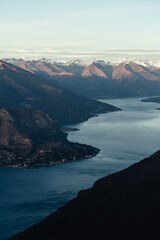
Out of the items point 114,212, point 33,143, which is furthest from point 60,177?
point 114,212

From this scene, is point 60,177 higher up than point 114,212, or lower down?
lower down

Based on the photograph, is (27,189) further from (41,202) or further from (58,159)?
(58,159)

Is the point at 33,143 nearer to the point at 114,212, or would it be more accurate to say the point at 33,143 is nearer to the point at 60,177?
the point at 60,177

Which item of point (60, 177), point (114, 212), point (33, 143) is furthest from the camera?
point (33, 143)

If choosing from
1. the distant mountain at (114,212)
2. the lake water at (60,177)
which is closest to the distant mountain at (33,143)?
the lake water at (60,177)

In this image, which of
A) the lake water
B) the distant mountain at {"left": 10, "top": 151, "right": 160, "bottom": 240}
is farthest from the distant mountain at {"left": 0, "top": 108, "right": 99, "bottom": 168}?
the distant mountain at {"left": 10, "top": 151, "right": 160, "bottom": 240}

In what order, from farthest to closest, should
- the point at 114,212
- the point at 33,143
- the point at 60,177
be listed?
the point at 33,143
the point at 60,177
the point at 114,212

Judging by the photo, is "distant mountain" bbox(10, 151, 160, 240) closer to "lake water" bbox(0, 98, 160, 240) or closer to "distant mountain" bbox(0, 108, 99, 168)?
"lake water" bbox(0, 98, 160, 240)
